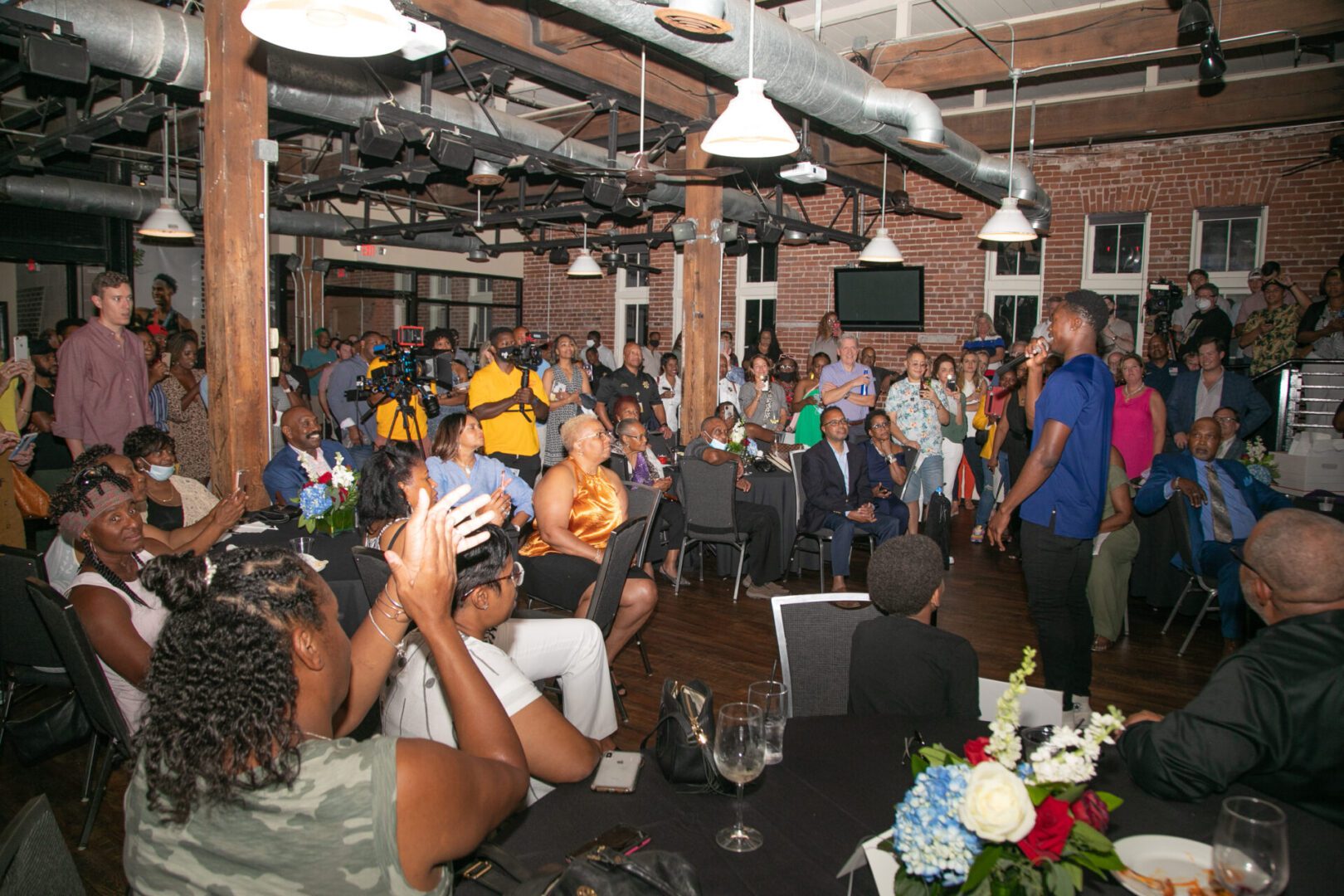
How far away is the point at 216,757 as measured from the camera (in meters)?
1.06

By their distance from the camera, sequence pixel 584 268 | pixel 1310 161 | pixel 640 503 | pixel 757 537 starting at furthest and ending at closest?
pixel 584 268 → pixel 1310 161 → pixel 757 537 → pixel 640 503

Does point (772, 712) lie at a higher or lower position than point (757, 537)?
higher

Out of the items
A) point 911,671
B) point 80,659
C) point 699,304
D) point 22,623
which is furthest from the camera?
point 699,304

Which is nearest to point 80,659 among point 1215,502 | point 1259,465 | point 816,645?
point 816,645

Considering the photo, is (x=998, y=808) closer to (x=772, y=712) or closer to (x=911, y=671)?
(x=772, y=712)

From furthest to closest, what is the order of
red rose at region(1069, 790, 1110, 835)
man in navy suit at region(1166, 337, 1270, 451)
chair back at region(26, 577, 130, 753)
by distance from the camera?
1. man in navy suit at region(1166, 337, 1270, 451)
2. chair back at region(26, 577, 130, 753)
3. red rose at region(1069, 790, 1110, 835)

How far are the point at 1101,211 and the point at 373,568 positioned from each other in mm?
9709

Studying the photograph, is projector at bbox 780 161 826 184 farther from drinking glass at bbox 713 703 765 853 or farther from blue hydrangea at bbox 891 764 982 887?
blue hydrangea at bbox 891 764 982 887

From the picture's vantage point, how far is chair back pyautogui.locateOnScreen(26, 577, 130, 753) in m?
2.28

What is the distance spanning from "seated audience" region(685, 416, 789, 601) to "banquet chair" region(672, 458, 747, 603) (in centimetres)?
7

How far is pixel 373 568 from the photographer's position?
2.62 meters

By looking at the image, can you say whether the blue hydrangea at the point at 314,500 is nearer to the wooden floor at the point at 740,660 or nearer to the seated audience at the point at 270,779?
the wooden floor at the point at 740,660

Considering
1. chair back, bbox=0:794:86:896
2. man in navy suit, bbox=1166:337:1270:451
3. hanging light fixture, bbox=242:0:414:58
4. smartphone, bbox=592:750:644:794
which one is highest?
hanging light fixture, bbox=242:0:414:58

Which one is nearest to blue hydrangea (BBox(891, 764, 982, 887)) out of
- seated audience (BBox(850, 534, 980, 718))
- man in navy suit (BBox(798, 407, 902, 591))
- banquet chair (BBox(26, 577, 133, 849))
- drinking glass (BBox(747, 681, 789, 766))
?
drinking glass (BBox(747, 681, 789, 766))
